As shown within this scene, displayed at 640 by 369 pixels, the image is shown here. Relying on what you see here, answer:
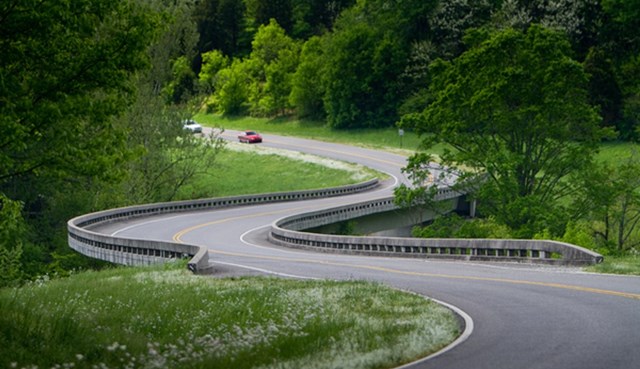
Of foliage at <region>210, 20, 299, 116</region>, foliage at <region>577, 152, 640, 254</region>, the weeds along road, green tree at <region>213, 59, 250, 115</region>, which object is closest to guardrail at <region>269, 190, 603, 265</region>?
the weeds along road

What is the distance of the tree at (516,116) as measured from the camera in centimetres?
4647

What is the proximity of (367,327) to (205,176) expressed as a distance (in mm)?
74624

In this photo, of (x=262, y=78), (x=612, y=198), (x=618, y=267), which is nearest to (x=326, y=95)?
(x=262, y=78)

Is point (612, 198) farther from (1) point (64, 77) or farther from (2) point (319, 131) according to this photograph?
(2) point (319, 131)

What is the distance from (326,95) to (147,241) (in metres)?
69.0

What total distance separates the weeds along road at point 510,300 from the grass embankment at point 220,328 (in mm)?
926

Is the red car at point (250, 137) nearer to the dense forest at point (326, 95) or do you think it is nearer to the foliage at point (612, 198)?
the dense forest at point (326, 95)

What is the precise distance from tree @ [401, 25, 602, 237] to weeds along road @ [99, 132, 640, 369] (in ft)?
37.1

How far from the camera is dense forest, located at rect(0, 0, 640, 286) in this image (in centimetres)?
1659

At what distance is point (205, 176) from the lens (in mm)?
89688

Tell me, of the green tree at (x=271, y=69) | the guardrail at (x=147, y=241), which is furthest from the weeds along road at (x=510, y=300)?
the green tree at (x=271, y=69)

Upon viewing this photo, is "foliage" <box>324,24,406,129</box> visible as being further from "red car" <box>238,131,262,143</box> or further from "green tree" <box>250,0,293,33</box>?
"green tree" <box>250,0,293,33</box>

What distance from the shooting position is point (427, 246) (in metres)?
34.0

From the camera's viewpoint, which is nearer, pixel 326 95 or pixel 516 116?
pixel 516 116
